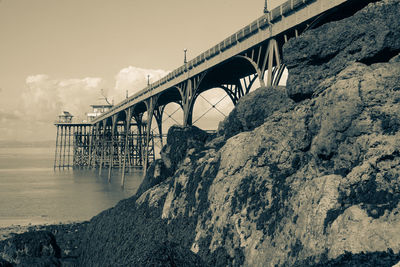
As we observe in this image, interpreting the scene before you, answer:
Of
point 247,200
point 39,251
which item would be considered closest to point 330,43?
point 247,200

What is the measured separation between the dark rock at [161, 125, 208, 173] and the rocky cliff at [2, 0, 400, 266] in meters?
4.49

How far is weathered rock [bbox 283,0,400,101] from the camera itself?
10.8 metres

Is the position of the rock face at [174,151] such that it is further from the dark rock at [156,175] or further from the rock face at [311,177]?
the rock face at [311,177]

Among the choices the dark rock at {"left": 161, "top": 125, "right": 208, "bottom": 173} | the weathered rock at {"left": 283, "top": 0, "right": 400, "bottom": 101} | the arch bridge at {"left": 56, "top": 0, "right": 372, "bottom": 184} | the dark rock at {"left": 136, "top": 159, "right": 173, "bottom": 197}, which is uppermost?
the arch bridge at {"left": 56, "top": 0, "right": 372, "bottom": 184}

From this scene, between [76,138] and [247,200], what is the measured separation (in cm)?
8644

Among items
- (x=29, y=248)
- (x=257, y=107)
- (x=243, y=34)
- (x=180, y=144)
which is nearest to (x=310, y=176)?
(x=257, y=107)

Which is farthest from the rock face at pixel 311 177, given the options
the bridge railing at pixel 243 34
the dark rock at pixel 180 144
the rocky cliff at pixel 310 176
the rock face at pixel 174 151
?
the bridge railing at pixel 243 34

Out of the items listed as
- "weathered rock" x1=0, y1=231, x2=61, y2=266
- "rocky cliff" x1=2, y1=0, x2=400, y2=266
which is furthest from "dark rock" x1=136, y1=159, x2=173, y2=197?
"rocky cliff" x1=2, y1=0, x2=400, y2=266

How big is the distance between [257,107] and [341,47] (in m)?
4.07

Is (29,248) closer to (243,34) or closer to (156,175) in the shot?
(156,175)

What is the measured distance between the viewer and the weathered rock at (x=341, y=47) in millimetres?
10781

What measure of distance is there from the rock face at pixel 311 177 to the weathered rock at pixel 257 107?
0.06 m

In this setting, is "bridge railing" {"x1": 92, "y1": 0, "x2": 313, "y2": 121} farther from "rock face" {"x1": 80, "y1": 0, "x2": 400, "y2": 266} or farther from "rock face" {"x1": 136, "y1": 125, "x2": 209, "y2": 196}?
"rock face" {"x1": 136, "y1": 125, "x2": 209, "y2": 196}

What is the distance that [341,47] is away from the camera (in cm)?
1171
